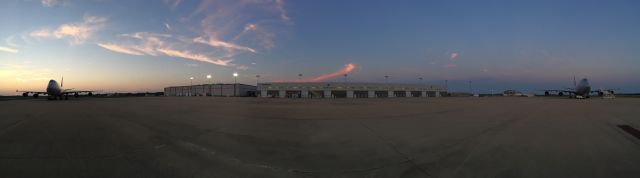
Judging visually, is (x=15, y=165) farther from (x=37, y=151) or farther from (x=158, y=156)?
(x=158, y=156)

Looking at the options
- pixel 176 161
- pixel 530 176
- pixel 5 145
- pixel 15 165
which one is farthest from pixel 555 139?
pixel 5 145

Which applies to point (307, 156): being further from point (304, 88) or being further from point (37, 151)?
point (304, 88)

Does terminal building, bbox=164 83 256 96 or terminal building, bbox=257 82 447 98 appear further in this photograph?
terminal building, bbox=164 83 256 96

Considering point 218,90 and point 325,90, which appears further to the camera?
point 218,90

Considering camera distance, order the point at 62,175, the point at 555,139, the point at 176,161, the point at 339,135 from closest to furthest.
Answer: the point at 62,175
the point at 176,161
the point at 555,139
the point at 339,135

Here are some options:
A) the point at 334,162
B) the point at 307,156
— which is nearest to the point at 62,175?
the point at 307,156

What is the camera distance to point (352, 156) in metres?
6.61

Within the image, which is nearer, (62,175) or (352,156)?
(62,175)

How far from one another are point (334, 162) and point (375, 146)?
2.03 m

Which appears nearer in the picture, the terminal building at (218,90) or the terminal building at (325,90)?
the terminal building at (325,90)

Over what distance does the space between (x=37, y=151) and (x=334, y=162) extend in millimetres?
7016

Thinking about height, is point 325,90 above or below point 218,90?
below

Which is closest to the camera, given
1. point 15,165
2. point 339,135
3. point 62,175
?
point 62,175

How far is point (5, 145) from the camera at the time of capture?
740cm
